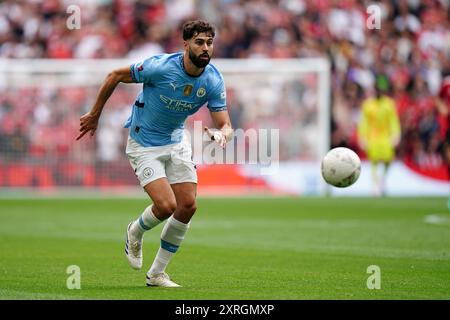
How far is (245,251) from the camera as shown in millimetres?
13609

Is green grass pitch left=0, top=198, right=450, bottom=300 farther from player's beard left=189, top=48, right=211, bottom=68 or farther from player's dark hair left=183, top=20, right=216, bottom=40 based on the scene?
player's dark hair left=183, top=20, right=216, bottom=40

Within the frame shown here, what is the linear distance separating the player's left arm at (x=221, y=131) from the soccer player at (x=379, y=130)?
50.3ft

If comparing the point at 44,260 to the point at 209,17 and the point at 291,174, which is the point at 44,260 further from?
the point at 209,17

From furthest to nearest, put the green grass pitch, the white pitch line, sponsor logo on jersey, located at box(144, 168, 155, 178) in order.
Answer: the white pitch line, sponsor logo on jersey, located at box(144, 168, 155, 178), the green grass pitch

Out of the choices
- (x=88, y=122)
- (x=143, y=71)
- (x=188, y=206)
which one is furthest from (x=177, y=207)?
(x=143, y=71)

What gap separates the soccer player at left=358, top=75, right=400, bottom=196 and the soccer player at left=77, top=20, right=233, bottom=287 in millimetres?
15315

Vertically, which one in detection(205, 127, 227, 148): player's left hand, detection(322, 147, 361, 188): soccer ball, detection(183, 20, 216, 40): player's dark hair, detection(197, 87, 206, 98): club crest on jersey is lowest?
detection(322, 147, 361, 188): soccer ball

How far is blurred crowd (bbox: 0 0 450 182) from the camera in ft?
91.1

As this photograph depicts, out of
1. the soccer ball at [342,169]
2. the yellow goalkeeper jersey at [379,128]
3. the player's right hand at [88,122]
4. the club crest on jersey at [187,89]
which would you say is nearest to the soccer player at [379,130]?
the yellow goalkeeper jersey at [379,128]

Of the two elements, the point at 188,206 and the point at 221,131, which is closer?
the point at 221,131

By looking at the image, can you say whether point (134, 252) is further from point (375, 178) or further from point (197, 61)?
point (375, 178)

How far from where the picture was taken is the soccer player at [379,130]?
25.0 metres

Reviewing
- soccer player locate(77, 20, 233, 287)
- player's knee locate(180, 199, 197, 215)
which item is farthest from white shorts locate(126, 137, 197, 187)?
player's knee locate(180, 199, 197, 215)

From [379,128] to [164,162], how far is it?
623 inches
